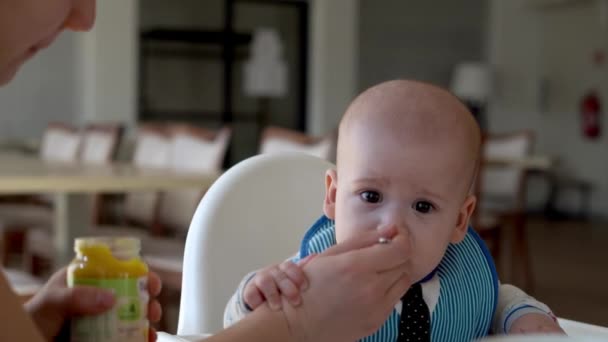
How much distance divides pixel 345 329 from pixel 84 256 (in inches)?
7.7

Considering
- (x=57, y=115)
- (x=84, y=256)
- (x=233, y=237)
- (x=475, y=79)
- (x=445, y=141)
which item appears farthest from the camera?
(x=475, y=79)

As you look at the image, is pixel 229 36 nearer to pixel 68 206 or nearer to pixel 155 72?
pixel 155 72

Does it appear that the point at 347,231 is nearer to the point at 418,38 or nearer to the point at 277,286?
the point at 277,286

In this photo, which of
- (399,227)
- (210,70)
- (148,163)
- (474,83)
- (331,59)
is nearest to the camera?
(399,227)

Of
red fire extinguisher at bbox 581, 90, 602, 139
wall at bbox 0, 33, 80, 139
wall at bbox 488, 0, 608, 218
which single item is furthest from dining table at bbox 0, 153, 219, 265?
wall at bbox 488, 0, 608, 218

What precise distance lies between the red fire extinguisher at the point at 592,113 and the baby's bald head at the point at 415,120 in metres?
9.66

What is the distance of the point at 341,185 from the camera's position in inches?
35.5

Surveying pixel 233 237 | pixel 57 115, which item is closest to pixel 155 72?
pixel 57 115

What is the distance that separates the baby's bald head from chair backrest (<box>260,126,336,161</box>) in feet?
6.52

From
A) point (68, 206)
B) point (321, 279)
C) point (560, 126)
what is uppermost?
point (321, 279)

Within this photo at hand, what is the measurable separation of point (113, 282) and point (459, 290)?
1.50 ft

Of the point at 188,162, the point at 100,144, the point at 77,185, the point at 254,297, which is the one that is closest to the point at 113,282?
the point at 254,297

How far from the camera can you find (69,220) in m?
3.18

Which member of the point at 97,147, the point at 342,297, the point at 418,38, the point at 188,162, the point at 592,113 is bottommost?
A: the point at 592,113
